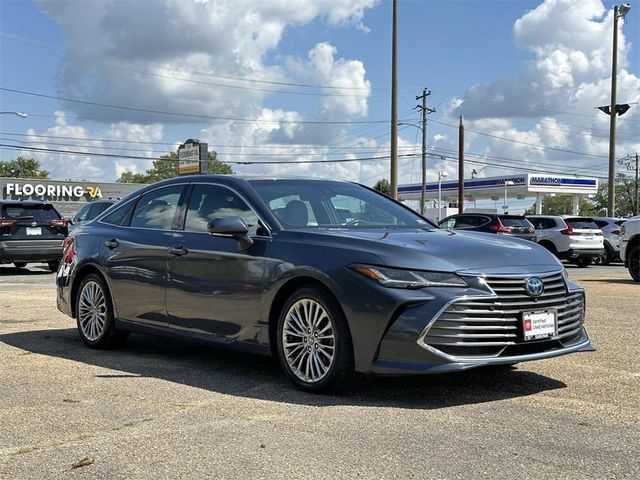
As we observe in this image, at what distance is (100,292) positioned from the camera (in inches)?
282

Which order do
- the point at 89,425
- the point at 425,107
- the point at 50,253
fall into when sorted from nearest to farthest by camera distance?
1. the point at 89,425
2. the point at 50,253
3. the point at 425,107

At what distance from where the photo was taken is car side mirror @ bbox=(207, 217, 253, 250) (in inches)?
218

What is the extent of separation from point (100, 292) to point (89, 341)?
0.49 metres

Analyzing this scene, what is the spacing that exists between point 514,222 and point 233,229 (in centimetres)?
1704

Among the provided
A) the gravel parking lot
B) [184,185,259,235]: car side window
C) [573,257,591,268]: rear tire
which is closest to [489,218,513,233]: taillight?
[573,257,591,268]: rear tire

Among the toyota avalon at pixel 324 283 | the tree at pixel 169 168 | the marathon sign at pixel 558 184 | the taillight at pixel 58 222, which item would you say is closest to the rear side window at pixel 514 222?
the taillight at pixel 58 222

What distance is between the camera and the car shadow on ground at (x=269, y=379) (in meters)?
5.02

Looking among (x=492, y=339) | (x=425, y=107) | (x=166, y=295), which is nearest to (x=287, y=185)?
(x=166, y=295)

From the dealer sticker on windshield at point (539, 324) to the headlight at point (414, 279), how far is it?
52 centimetres

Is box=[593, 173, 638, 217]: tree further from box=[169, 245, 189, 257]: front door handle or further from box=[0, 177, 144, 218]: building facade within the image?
box=[169, 245, 189, 257]: front door handle

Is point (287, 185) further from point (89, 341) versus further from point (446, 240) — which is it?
point (89, 341)

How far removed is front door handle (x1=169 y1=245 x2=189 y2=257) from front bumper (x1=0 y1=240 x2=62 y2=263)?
1184 centimetres

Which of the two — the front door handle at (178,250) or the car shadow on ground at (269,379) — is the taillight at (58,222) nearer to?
the car shadow on ground at (269,379)

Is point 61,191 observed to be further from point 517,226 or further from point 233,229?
point 233,229
